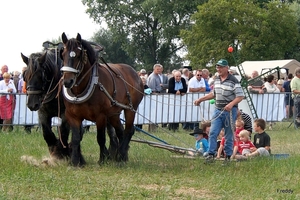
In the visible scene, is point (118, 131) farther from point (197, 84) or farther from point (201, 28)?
point (201, 28)

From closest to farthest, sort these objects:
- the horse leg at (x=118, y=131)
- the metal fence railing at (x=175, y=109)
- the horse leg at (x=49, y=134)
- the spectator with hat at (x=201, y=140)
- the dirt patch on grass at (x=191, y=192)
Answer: the dirt patch on grass at (x=191, y=192), the horse leg at (x=49, y=134), the horse leg at (x=118, y=131), the spectator with hat at (x=201, y=140), the metal fence railing at (x=175, y=109)

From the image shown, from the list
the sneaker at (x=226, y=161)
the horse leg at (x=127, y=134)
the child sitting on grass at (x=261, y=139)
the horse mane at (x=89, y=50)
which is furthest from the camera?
the child sitting on grass at (x=261, y=139)

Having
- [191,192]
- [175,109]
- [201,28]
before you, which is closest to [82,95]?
[191,192]

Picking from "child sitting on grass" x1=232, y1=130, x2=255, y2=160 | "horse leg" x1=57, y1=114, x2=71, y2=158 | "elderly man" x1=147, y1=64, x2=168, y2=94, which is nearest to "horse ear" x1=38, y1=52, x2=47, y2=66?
"horse leg" x1=57, y1=114, x2=71, y2=158

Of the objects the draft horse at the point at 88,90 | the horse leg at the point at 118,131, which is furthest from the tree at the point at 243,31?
the draft horse at the point at 88,90

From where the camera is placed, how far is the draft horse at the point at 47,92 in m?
9.79

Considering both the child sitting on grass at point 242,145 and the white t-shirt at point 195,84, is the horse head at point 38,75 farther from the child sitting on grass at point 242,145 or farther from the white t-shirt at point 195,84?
the white t-shirt at point 195,84

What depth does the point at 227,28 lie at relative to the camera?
50594 mm

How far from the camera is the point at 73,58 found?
30.3 ft

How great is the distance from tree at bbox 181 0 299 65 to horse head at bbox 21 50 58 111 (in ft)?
128

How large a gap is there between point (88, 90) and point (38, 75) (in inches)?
35.7

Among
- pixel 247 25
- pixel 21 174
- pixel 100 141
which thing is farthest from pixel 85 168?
pixel 247 25

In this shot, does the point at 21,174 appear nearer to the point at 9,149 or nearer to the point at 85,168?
the point at 85,168

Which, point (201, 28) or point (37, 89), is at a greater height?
point (201, 28)
